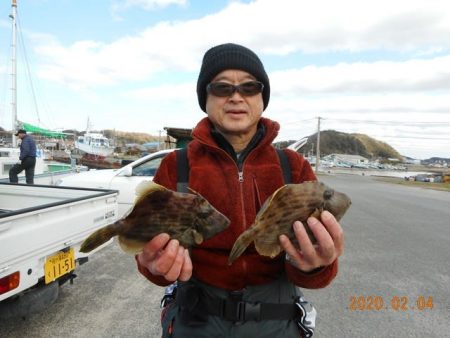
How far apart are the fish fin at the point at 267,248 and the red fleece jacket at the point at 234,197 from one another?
6.2 inches

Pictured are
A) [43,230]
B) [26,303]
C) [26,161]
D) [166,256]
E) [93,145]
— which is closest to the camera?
[166,256]

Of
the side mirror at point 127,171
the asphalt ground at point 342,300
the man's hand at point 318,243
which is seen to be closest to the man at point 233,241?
the man's hand at point 318,243

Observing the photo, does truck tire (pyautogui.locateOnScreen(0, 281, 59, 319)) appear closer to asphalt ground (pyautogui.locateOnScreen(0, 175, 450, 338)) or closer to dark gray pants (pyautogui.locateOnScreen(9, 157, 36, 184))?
asphalt ground (pyautogui.locateOnScreen(0, 175, 450, 338))

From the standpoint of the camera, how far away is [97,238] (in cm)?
166

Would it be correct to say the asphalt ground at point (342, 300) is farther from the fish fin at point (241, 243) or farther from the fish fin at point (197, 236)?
the fish fin at point (241, 243)

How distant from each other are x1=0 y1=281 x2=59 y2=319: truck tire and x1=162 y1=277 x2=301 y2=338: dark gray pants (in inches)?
80.3

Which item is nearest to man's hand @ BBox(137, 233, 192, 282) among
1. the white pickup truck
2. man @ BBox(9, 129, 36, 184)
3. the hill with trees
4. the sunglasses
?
the sunglasses

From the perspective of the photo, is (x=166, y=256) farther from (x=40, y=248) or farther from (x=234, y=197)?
(x=40, y=248)

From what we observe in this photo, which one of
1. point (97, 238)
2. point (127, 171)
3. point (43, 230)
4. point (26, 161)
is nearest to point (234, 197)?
point (97, 238)

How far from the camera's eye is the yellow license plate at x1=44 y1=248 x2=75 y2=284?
3458mm

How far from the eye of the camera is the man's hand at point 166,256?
162 centimetres

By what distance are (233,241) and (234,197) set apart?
25 cm

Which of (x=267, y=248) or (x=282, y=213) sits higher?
(x=282, y=213)
